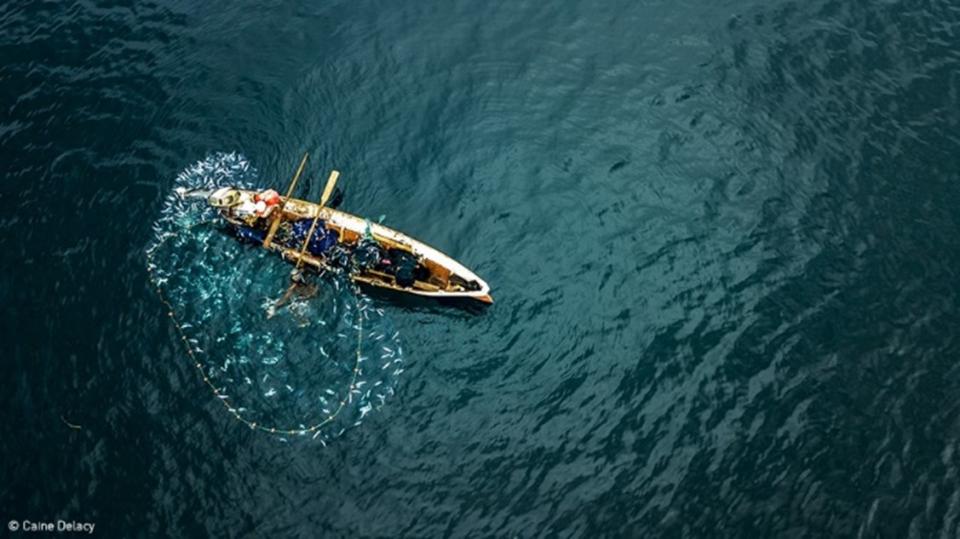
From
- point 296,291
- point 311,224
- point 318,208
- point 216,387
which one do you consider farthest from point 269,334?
point 318,208

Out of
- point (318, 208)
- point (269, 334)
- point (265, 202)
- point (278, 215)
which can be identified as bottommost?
point (269, 334)

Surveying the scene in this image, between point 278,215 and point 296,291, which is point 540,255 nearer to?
point 296,291

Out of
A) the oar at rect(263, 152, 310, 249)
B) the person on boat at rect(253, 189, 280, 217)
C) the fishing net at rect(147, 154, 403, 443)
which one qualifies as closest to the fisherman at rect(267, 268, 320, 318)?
the fishing net at rect(147, 154, 403, 443)

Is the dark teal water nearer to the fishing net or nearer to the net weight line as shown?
the net weight line

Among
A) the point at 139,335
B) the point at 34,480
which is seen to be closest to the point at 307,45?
the point at 139,335

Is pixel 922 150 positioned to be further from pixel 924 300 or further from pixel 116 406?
pixel 116 406

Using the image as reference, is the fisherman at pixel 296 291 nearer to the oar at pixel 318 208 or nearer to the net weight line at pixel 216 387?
the oar at pixel 318 208
